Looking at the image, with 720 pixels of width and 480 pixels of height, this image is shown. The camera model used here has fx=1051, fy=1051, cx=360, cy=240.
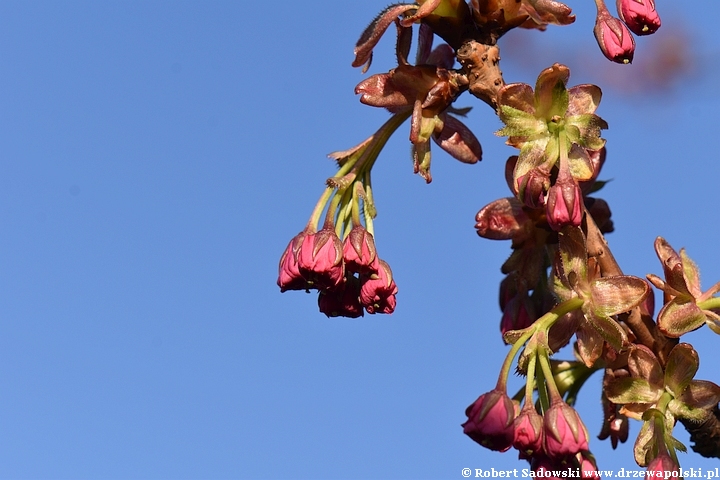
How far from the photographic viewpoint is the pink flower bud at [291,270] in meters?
2.45

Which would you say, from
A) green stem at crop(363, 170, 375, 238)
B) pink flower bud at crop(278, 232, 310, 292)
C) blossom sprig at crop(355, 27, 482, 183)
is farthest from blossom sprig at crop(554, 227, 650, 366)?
pink flower bud at crop(278, 232, 310, 292)

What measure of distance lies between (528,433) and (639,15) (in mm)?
993

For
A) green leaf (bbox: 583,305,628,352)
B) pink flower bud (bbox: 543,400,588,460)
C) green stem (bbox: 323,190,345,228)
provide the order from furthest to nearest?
1. green stem (bbox: 323,190,345,228)
2. green leaf (bbox: 583,305,628,352)
3. pink flower bud (bbox: 543,400,588,460)

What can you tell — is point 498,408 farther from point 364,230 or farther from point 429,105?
point 429,105

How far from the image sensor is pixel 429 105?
243 centimetres

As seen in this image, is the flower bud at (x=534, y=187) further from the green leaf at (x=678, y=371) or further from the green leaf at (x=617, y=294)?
the green leaf at (x=678, y=371)

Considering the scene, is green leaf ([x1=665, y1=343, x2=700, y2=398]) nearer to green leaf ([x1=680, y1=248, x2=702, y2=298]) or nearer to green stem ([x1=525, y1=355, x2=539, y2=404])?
green leaf ([x1=680, y1=248, x2=702, y2=298])

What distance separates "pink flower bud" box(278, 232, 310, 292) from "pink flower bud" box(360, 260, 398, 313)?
14 centimetres

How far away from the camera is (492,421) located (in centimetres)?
225

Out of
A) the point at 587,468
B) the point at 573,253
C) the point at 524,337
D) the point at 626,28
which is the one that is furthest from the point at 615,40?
the point at 587,468

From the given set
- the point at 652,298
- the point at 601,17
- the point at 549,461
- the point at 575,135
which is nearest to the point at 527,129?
the point at 575,135

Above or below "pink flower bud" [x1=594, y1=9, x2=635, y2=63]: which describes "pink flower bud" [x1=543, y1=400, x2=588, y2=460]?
below

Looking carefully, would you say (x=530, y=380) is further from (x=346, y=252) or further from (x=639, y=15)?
(x=639, y=15)

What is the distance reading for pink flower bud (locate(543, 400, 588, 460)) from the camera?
2213 mm
